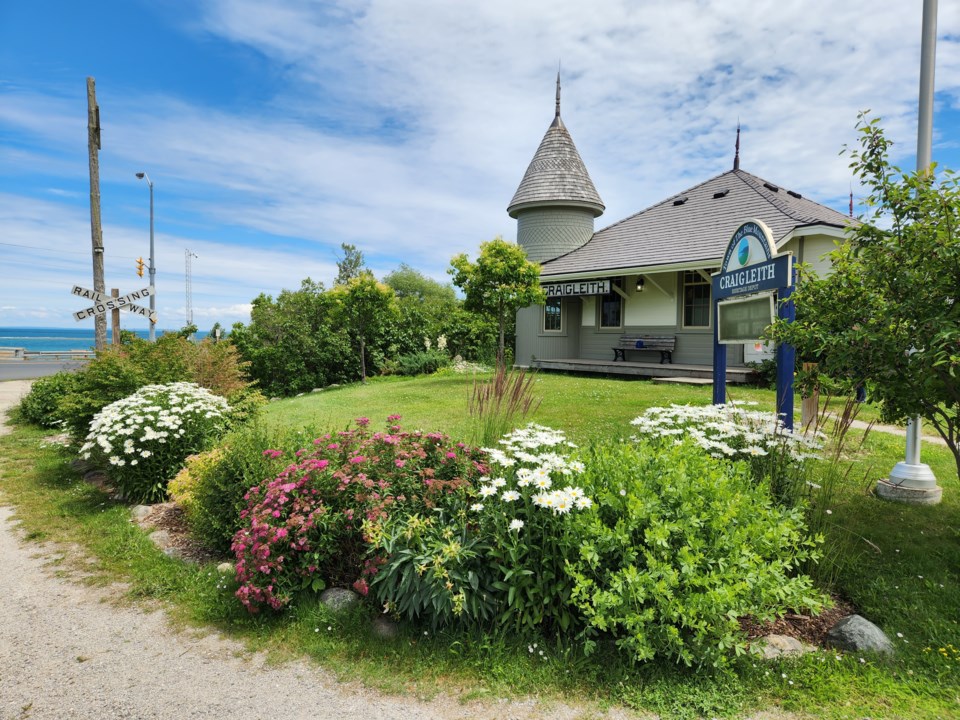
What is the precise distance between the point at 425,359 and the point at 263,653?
1670 centimetres

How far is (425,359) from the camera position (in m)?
19.9

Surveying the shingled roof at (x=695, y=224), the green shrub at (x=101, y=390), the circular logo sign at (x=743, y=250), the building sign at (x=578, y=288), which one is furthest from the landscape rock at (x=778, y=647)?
the building sign at (x=578, y=288)

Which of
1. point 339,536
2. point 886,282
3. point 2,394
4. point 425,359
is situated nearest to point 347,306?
point 425,359

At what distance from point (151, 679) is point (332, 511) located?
52.4 inches

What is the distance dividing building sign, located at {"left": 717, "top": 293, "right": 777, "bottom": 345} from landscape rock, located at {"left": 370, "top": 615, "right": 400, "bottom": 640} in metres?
4.20

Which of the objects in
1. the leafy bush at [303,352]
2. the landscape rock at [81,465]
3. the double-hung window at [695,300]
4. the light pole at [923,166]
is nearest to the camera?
the light pole at [923,166]

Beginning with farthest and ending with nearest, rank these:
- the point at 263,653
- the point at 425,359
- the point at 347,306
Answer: the point at 425,359 → the point at 347,306 → the point at 263,653

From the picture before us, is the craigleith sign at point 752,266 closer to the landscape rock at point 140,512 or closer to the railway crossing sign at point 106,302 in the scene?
the landscape rock at point 140,512

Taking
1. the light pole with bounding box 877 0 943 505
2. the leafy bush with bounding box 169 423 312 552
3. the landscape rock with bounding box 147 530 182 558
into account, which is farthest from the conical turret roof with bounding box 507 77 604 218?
the landscape rock with bounding box 147 530 182 558

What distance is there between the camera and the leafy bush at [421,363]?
19609 mm

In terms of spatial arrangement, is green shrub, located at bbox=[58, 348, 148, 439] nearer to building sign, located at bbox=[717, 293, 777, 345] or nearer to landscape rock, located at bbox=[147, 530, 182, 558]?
landscape rock, located at bbox=[147, 530, 182, 558]

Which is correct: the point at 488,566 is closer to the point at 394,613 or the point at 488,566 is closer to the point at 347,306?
the point at 394,613

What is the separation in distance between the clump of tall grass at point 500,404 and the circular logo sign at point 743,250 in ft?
10.2

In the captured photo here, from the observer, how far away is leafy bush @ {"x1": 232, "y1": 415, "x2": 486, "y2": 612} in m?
3.59
